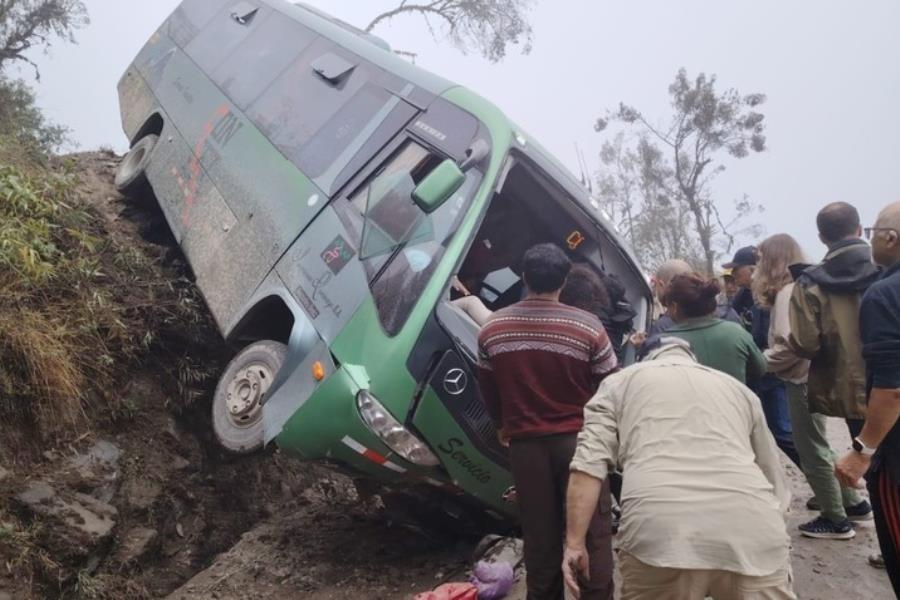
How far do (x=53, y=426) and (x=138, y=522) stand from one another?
73 cm

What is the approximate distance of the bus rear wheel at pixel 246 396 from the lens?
358 cm

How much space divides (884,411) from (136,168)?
5.71 meters

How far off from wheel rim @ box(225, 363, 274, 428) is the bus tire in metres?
2.86

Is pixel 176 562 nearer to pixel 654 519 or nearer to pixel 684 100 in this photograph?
pixel 654 519

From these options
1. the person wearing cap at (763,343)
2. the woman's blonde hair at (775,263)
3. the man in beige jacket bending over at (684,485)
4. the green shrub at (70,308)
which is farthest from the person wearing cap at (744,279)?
the green shrub at (70,308)

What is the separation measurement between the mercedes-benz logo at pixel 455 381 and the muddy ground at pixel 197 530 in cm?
115

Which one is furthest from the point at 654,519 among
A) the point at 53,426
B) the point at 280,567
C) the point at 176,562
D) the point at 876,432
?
the point at 53,426

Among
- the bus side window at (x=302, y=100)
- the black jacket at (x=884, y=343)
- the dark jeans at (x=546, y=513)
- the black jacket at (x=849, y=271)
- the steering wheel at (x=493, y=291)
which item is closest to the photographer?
the black jacket at (x=884, y=343)

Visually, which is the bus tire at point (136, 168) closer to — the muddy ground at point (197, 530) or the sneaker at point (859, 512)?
the muddy ground at point (197, 530)

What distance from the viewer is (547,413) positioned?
107 inches

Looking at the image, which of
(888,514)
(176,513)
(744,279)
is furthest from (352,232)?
(744,279)

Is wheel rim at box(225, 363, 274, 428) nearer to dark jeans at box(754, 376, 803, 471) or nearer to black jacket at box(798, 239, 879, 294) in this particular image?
black jacket at box(798, 239, 879, 294)

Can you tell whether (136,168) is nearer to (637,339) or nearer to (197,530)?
(197,530)

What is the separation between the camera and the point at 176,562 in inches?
154
